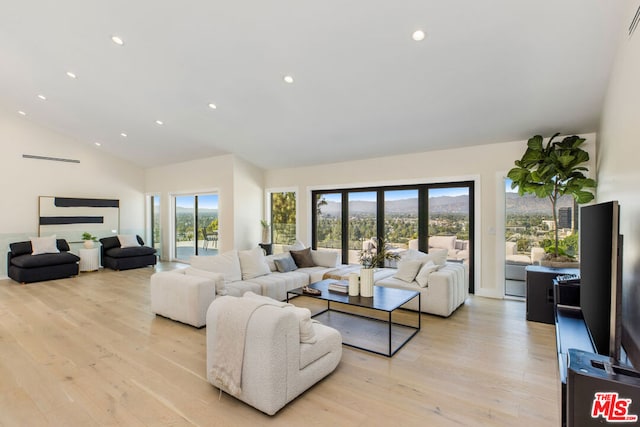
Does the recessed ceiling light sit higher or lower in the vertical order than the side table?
higher

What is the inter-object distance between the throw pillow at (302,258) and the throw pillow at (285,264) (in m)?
0.21

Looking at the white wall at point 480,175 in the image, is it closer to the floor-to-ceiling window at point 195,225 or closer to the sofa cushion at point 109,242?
the floor-to-ceiling window at point 195,225

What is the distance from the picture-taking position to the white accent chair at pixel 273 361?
87.7 inches

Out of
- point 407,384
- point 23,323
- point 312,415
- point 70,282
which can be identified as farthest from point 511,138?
point 70,282

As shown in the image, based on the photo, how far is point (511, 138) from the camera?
16.6ft

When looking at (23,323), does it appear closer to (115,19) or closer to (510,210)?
(115,19)

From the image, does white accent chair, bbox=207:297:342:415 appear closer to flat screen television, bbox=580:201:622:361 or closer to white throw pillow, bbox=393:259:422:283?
flat screen television, bbox=580:201:622:361

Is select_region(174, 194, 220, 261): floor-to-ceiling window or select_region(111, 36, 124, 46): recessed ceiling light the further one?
select_region(174, 194, 220, 261): floor-to-ceiling window

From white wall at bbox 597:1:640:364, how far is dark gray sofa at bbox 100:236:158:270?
918 centimetres

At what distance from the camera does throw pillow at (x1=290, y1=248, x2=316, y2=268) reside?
6.06 meters

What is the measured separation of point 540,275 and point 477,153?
7.55 feet

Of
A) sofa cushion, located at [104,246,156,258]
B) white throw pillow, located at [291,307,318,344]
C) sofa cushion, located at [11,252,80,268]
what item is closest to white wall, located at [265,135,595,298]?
white throw pillow, located at [291,307,318,344]

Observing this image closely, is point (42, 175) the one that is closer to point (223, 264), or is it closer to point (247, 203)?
point (247, 203)

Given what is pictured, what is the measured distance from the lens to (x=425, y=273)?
4.53 meters
